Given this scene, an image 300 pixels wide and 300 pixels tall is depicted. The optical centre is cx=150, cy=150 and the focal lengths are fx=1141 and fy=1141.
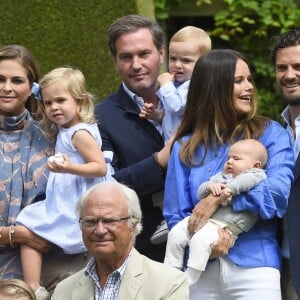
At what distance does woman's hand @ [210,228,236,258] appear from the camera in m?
5.14

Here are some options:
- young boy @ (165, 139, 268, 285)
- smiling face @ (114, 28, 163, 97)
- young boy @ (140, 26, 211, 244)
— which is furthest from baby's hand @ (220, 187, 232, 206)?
smiling face @ (114, 28, 163, 97)

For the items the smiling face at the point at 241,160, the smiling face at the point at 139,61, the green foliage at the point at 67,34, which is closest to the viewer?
the smiling face at the point at 241,160

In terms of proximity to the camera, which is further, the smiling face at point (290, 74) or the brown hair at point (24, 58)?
the brown hair at point (24, 58)

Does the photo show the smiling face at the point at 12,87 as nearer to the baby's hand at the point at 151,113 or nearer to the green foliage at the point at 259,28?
the baby's hand at the point at 151,113

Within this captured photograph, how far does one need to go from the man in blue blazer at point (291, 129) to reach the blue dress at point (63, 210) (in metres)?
0.96

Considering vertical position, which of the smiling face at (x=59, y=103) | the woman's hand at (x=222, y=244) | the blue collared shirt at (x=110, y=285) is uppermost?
the smiling face at (x=59, y=103)

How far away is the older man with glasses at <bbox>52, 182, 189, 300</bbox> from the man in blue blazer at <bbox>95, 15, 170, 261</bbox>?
672 mm

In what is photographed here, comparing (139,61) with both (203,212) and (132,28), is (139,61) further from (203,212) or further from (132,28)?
(203,212)

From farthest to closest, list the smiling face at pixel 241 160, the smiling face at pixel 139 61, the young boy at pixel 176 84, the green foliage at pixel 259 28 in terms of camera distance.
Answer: the green foliage at pixel 259 28, the smiling face at pixel 139 61, the young boy at pixel 176 84, the smiling face at pixel 241 160

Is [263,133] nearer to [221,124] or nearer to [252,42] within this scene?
[221,124]

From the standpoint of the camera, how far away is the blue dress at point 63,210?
221 inches

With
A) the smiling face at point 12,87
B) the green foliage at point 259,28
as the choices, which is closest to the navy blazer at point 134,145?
the smiling face at point 12,87

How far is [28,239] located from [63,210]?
0.74 ft

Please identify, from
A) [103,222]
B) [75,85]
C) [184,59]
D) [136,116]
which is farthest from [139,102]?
[103,222]
